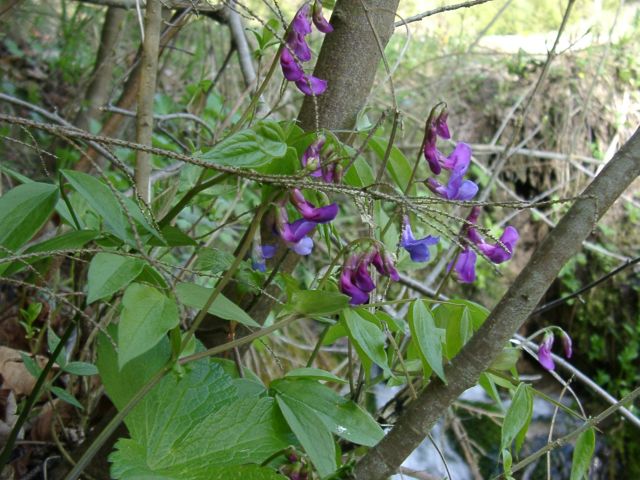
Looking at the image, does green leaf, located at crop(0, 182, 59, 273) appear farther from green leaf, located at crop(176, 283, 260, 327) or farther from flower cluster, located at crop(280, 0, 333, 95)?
flower cluster, located at crop(280, 0, 333, 95)

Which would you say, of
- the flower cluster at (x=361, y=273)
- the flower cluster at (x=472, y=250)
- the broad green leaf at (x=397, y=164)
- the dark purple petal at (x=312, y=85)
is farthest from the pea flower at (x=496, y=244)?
the dark purple petal at (x=312, y=85)

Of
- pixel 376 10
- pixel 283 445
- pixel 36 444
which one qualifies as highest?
pixel 376 10

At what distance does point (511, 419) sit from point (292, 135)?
57cm

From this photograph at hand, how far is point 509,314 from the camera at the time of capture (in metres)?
1.03

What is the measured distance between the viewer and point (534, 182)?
450 centimetres

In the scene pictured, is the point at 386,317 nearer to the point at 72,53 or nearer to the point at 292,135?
the point at 292,135

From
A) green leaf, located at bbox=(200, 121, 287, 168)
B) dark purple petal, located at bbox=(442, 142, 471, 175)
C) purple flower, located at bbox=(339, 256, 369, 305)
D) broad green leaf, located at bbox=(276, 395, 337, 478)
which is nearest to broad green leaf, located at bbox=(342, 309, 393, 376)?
purple flower, located at bbox=(339, 256, 369, 305)

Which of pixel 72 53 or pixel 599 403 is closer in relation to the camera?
pixel 72 53

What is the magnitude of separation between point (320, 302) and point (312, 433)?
0.20m

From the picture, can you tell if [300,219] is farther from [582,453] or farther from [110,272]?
[582,453]

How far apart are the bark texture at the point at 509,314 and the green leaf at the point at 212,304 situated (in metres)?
0.29

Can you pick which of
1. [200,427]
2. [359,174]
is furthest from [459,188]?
[200,427]

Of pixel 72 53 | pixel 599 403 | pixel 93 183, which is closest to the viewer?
pixel 93 183

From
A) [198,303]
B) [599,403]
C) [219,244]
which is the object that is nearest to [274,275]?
[198,303]
